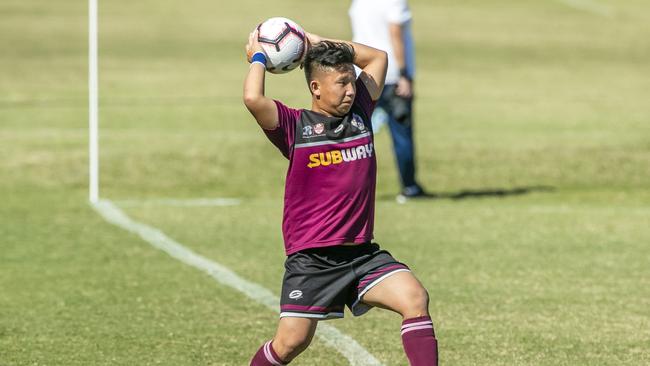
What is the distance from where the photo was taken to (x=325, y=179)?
6152mm

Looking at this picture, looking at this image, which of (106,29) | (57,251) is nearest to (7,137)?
(57,251)

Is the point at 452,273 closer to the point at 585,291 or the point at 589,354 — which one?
the point at 585,291

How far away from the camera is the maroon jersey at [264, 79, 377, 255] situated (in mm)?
6137

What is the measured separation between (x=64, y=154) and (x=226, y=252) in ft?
24.3

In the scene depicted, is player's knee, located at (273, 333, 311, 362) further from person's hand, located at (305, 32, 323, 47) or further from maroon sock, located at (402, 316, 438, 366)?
person's hand, located at (305, 32, 323, 47)

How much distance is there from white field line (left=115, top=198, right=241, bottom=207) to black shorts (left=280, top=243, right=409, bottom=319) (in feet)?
26.3

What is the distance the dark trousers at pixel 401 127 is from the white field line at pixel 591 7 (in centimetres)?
3547

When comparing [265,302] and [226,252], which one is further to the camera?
[226,252]

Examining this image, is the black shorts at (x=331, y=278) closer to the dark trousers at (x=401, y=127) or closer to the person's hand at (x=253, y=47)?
the person's hand at (x=253, y=47)

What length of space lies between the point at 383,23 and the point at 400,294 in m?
8.53

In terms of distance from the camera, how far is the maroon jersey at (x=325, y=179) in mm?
6137

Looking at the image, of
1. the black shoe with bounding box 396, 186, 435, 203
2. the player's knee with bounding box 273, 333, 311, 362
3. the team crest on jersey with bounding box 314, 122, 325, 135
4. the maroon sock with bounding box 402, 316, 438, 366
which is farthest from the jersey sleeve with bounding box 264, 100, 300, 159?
the black shoe with bounding box 396, 186, 435, 203

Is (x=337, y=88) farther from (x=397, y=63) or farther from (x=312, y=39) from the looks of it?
(x=397, y=63)

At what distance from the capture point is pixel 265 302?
9062 mm
